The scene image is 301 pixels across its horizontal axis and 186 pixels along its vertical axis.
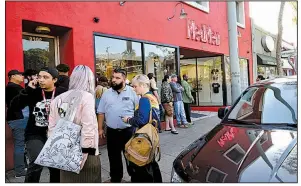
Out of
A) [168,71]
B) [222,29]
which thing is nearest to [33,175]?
[168,71]

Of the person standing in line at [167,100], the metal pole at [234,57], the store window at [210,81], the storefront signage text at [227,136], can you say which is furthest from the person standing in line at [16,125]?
the store window at [210,81]

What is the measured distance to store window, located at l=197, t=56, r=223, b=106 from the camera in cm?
1284

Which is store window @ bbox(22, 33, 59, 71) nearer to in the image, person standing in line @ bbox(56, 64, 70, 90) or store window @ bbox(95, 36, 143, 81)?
store window @ bbox(95, 36, 143, 81)

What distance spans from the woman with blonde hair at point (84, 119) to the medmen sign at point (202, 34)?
7.40 m

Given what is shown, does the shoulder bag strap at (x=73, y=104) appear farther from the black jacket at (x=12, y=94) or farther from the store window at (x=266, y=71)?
the store window at (x=266, y=71)

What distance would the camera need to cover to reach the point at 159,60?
8859 millimetres

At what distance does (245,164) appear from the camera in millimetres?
2375

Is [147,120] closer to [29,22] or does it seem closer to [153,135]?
[153,135]

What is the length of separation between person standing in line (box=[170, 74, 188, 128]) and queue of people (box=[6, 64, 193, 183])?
174 inches

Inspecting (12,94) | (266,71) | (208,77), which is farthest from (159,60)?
(266,71)

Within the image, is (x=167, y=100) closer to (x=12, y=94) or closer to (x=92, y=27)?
(x=92, y=27)

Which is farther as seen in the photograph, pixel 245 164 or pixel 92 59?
pixel 92 59

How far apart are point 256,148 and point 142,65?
5735 millimetres

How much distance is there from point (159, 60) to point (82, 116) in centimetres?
628
